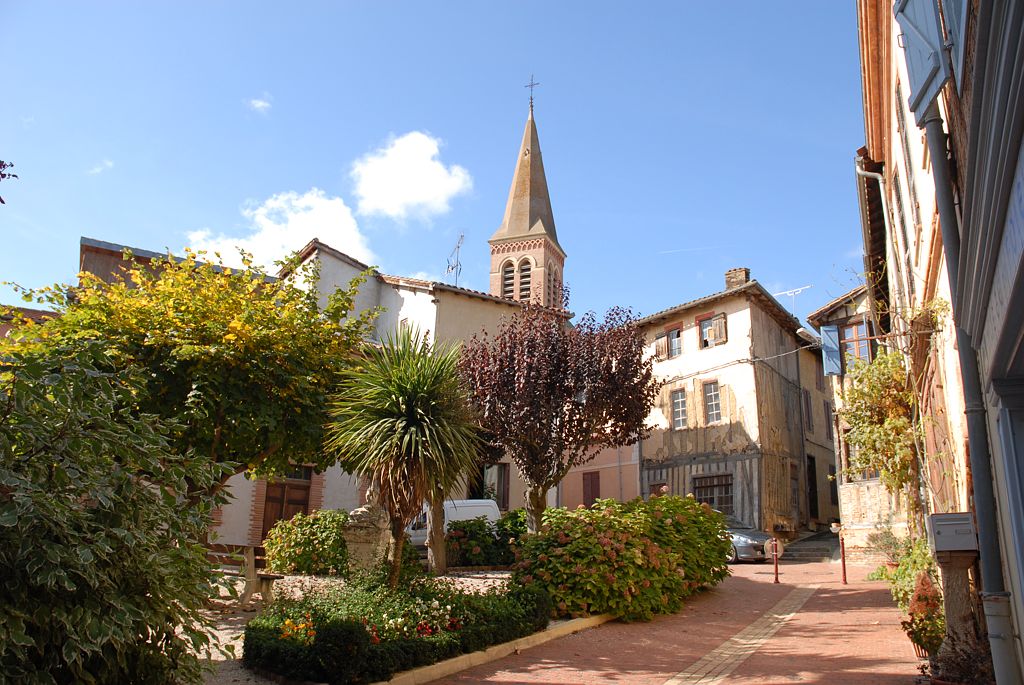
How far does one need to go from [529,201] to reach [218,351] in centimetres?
3831

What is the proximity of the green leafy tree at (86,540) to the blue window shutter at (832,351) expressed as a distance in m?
21.3

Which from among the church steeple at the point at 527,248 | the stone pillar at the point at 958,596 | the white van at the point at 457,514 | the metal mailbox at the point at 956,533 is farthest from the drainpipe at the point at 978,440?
the church steeple at the point at 527,248

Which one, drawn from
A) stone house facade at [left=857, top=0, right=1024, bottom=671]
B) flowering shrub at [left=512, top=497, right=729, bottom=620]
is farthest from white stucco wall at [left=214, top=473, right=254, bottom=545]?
stone house facade at [left=857, top=0, right=1024, bottom=671]

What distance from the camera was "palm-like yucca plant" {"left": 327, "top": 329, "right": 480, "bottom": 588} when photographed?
29.3 ft

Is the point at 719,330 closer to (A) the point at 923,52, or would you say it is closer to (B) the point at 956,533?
(B) the point at 956,533

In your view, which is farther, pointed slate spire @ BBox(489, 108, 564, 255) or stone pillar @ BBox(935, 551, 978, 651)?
pointed slate spire @ BBox(489, 108, 564, 255)

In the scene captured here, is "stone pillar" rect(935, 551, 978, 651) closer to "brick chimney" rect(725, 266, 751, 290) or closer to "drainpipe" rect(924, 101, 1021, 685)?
"drainpipe" rect(924, 101, 1021, 685)

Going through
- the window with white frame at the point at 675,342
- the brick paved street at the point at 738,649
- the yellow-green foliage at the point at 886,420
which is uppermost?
the window with white frame at the point at 675,342

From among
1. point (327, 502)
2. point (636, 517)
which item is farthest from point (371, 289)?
point (636, 517)

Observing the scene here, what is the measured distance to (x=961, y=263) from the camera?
5059 mm

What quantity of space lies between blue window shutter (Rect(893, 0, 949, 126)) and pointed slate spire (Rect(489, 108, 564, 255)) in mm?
38469

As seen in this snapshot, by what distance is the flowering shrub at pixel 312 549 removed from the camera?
1379 cm

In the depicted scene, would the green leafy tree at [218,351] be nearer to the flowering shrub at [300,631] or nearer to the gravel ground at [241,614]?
the gravel ground at [241,614]

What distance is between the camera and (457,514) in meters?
18.0
